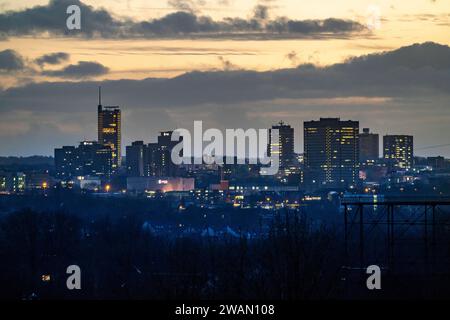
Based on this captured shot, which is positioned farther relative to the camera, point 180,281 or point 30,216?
point 30,216

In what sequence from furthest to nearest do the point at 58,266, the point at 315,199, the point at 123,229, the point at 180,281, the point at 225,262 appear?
1. the point at 315,199
2. the point at 123,229
3. the point at 58,266
4. the point at 225,262
5. the point at 180,281

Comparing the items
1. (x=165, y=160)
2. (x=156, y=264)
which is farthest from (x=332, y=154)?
(x=156, y=264)

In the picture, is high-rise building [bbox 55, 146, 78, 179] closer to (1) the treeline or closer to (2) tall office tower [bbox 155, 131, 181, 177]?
(2) tall office tower [bbox 155, 131, 181, 177]

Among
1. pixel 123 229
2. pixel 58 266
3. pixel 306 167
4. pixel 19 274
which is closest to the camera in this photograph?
pixel 19 274

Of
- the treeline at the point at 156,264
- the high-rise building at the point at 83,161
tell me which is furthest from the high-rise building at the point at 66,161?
the treeline at the point at 156,264

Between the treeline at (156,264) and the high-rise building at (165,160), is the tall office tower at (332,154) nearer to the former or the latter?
the high-rise building at (165,160)

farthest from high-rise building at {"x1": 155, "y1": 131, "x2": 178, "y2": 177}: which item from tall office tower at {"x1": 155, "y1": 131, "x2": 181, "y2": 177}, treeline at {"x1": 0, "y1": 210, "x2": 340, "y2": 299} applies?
treeline at {"x1": 0, "y1": 210, "x2": 340, "y2": 299}
